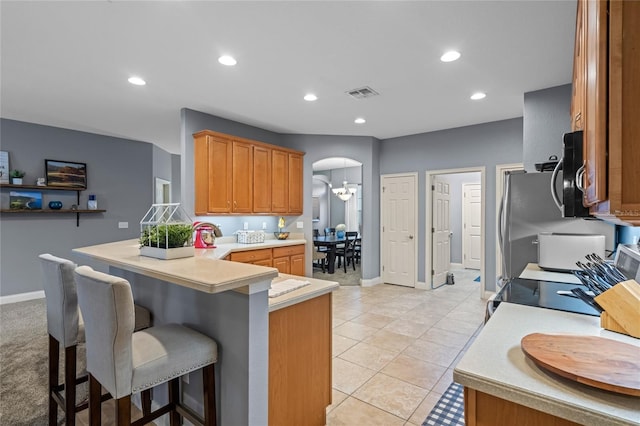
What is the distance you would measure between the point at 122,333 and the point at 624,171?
5.49ft

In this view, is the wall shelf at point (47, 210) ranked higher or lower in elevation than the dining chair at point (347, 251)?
higher

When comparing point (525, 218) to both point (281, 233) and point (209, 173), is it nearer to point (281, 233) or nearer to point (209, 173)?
point (209, 173)

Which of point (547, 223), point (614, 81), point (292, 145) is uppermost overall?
point (292, 145)

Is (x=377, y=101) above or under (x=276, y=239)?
above

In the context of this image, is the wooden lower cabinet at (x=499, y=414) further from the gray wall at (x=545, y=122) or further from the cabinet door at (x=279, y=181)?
the cabinet door at (x=279, y=181)

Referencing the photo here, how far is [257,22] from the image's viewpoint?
222 cm

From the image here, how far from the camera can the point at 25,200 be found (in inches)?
182

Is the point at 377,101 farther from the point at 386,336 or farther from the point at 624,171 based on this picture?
the point at 624,171

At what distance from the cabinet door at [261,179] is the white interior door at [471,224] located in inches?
193

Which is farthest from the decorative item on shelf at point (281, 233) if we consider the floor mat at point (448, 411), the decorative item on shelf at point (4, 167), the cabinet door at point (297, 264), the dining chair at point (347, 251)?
the decorative item on shelf at point (4, 167)

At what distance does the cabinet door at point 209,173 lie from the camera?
13.3ft

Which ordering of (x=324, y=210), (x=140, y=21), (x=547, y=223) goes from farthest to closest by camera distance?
(x=324, y=210) < (x=547, y=223) < (x=140, y=21)

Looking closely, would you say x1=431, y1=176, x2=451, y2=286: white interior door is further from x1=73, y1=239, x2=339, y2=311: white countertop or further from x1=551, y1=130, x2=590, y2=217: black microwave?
x1=551, y1=130, x2=590, y2=217: black microwave

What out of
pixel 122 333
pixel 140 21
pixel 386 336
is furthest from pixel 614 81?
pixel 386 336
